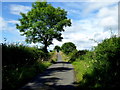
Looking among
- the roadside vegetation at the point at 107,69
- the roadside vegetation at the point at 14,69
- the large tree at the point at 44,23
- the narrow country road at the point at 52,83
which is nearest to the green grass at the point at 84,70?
the narrow country road at the point at 52,83

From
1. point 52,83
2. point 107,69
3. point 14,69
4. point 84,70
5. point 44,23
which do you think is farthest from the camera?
point 44,23

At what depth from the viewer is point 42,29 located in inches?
1454

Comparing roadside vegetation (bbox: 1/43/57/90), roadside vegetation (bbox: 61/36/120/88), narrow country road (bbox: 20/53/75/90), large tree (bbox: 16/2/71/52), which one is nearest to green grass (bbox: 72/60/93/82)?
Result: narrow country road (bbox: 20/53/75/90)

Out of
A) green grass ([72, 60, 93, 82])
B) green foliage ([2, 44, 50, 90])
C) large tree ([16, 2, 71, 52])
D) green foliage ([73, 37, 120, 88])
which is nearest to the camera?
green foliage ([73, 37, 120, 88])

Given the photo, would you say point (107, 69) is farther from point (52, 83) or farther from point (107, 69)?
point (52, 83)

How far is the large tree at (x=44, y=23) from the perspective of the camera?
37506 mm

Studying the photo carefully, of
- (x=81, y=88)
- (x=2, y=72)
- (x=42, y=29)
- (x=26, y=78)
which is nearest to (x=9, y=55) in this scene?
(x=26, y=78)

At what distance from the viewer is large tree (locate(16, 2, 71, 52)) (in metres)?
37.5

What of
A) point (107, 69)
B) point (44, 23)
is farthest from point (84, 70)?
point (44, 23)

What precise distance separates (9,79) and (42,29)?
90.3 ft

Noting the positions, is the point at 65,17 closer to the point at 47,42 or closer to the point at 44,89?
the point at 47,42

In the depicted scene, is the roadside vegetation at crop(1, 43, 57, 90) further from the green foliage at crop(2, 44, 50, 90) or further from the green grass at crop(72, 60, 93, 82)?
the green grass at crop(72, 60, 93, 82)

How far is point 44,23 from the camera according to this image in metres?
36.8

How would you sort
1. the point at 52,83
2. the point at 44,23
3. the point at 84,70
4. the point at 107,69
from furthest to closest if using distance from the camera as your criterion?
the point at 44,23
the point at 84,70
the point at 52,83
the point at 107,69
